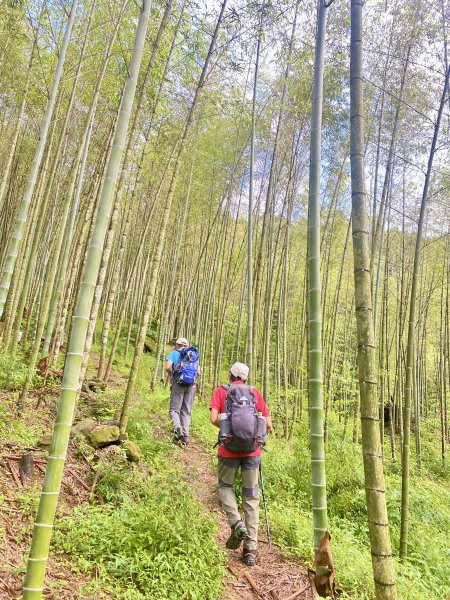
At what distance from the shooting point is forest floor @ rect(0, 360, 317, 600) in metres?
1.94

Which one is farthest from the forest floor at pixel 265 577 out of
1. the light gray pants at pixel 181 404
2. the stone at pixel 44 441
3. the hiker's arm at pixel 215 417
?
the light gray pants at pixel 181 404

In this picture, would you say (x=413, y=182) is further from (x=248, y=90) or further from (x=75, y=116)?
(x=75, y=116)

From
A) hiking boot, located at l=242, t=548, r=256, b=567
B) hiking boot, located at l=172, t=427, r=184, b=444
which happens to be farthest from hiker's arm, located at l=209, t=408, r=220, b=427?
hiking boot, located at l=172, t=427, r=184, b=444

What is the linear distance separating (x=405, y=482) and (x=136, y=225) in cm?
1088

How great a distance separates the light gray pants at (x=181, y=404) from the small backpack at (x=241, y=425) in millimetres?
2195

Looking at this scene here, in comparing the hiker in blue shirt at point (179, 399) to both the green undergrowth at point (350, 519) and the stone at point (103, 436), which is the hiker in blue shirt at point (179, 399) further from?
the stone at point (103, 436)

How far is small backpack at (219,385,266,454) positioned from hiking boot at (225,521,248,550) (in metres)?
0.51

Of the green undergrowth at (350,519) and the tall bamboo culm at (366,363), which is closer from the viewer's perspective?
the tall bamboo culm at (366,363)

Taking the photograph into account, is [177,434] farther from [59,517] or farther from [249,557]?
[59,517]

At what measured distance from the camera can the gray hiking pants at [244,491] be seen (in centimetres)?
281

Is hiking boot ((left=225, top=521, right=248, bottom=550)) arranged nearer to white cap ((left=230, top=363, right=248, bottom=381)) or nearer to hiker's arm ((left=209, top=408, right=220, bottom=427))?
hiker's arm ((left=209, top=408, right=220, bottom=427))

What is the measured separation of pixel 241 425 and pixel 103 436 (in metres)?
1.56

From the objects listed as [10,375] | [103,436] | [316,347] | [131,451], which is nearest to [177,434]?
[131,451]

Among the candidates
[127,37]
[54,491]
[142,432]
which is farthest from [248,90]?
[54,491]
